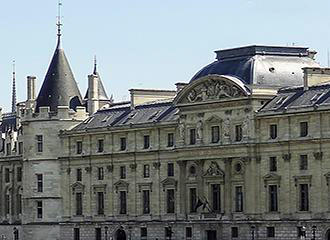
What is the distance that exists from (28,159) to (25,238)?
7.28 meters

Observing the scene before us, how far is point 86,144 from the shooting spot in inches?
5389

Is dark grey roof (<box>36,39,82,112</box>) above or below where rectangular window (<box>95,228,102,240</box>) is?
above

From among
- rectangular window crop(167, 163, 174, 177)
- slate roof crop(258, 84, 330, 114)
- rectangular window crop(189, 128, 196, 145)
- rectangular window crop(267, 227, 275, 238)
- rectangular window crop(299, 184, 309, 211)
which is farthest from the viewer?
rectangular window crop(167, 163, 174, 177)

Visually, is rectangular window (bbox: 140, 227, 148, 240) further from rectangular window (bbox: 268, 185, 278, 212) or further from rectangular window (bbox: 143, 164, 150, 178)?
rectangular window (bbox: 268, 185, 278, 212)

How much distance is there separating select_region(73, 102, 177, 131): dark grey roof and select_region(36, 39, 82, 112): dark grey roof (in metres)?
2.62

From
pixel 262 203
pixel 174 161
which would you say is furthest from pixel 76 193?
pixel 262 203

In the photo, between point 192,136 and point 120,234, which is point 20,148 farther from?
point 192,136

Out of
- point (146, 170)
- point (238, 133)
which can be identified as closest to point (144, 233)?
point (146, 170)

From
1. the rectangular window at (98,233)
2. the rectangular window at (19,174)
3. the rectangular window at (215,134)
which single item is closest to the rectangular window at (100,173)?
the rectangular window at (98,233)

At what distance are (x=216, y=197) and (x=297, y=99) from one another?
11.4 meters

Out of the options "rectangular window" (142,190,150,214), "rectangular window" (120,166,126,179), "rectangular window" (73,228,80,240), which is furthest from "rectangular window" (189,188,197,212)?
"rectangular window" (73,228,80,240)

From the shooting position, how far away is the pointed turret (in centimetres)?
14000

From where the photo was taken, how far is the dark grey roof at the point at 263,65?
12056 cm

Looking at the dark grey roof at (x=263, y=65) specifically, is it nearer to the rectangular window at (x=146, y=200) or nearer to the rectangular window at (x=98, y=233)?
the rectangular window at (x=146, y=200)
